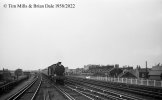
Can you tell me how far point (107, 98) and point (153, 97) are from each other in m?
4.12

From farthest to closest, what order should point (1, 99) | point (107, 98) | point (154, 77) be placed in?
1. point (154, 77)
2. point (1, 99)
3. point (107, 98)

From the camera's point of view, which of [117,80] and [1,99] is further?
[117,80]

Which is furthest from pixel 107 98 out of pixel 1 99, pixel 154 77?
pixel 154 77

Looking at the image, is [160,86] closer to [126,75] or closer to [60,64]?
[60,64]

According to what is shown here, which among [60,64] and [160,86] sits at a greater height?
[60,64]

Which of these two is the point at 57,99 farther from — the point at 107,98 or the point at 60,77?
the point at 60,77

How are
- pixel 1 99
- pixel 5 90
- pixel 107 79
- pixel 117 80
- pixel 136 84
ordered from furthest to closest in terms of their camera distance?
1. pixel 107 79
2. pixel 117 80
3. pixel 136 84
4. pixel 5 90
5. pixel 1 99

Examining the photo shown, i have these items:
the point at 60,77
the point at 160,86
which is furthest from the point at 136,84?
the point at 60,77

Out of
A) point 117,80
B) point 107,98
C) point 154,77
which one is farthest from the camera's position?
point 154,77

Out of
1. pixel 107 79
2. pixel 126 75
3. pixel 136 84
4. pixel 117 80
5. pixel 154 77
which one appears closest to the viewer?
pixel 136 84

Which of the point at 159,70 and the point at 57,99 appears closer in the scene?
the point at 57,99

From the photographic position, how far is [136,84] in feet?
103

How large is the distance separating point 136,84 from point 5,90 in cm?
1800

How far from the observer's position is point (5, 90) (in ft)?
83.0
